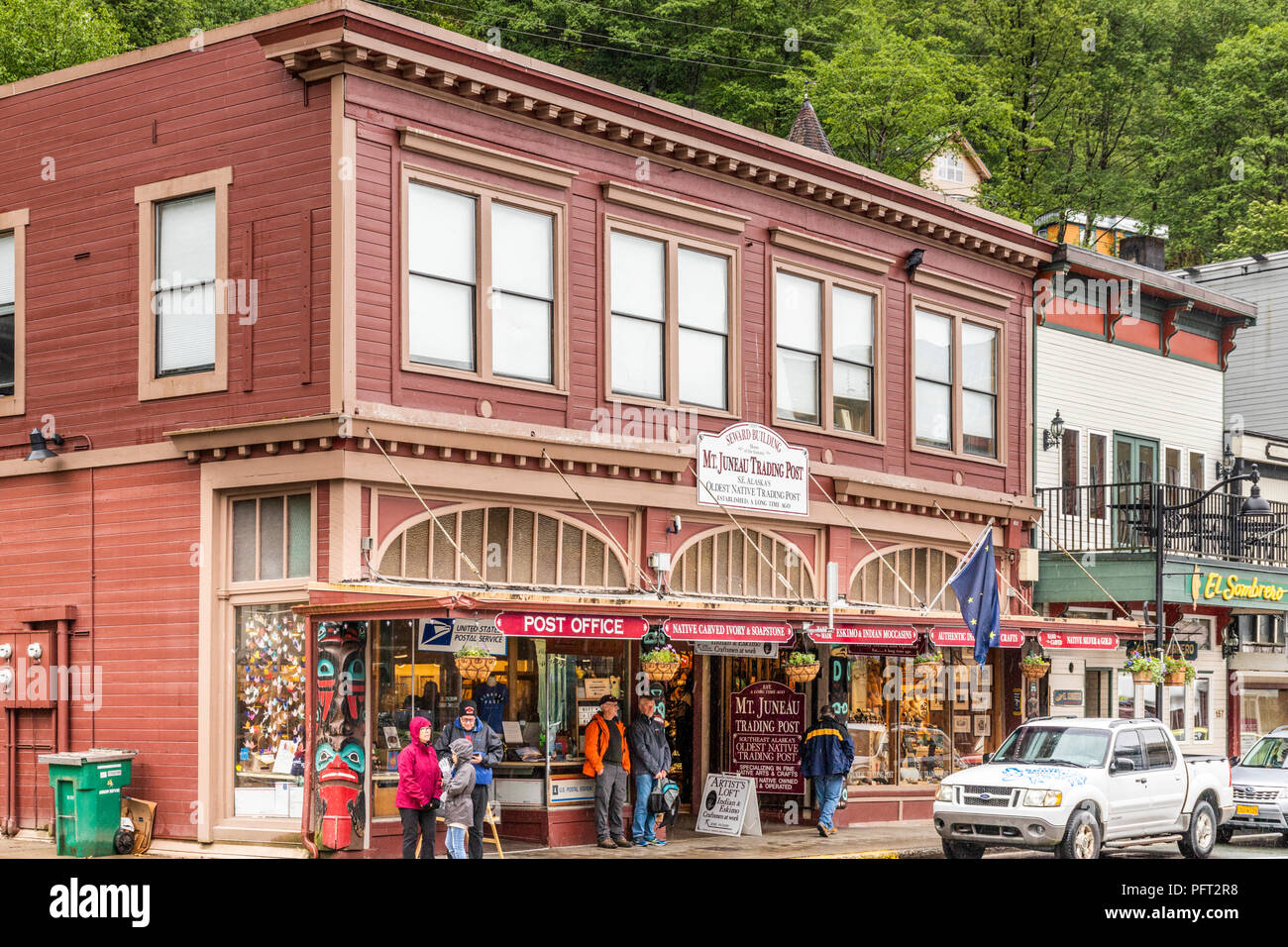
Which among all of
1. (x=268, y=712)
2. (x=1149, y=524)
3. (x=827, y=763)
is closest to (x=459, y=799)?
(x=268, y=712)

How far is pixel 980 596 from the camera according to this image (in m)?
23.3

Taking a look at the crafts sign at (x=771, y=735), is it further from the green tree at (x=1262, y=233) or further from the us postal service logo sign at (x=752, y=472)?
the green tree at (x=1262, y=233)

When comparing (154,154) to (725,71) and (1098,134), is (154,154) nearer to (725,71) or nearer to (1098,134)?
(725,71)

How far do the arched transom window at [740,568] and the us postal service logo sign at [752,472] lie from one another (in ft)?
1.74

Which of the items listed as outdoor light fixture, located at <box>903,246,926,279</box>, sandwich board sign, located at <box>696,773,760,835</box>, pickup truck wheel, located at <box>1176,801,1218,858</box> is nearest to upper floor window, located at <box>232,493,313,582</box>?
sandwich board sign, located at <box>696,773,760,835</box>

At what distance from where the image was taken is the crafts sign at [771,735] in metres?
23.7

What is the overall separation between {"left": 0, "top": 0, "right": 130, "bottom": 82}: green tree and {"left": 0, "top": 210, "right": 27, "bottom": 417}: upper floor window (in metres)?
20.4

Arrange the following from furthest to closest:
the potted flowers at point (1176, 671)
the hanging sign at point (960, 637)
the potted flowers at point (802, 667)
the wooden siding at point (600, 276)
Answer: the potted flowers at point (1176, 671)
the hanging sign at point (960, 637)
the potted flowers at point (802, 667)
the wooden siding at point (600, 276)

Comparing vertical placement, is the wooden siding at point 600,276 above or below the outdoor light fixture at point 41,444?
above

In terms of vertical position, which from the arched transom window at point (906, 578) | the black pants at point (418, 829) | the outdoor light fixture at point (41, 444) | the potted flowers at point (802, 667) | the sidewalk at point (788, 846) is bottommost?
the sidewalk at point (788, 846)

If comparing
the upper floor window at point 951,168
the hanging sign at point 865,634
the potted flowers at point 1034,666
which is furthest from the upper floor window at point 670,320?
the upper floor window at point 951,168

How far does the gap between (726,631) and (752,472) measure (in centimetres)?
425

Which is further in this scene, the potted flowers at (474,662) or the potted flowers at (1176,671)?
the potted flowers at (1176,671)

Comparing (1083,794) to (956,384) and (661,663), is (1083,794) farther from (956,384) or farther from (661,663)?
(956,384)
